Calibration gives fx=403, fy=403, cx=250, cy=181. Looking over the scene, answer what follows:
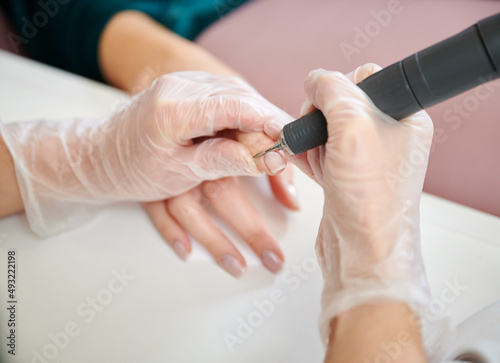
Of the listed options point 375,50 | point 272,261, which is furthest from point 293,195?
point 375,50

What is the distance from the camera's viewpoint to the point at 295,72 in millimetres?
939

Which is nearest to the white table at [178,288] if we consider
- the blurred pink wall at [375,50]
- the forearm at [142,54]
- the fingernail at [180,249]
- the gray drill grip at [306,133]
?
the fingernail at [180,249]

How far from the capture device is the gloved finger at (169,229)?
26.8 inches

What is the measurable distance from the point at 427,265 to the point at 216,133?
15.6 inches

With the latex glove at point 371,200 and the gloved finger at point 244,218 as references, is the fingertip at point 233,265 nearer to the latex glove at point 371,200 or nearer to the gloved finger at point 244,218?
the gloved finger at point 244,218

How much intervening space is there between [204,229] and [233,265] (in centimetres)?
9

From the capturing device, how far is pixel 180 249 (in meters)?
0.68

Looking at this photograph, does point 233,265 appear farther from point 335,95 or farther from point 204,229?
point 335,95

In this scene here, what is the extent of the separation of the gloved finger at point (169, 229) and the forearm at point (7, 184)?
0.24 meters

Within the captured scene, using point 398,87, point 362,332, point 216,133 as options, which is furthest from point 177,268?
point 398,87

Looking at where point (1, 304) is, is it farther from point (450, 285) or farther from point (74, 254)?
point (450, 285)

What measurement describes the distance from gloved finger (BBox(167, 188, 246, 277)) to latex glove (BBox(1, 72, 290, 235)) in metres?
0.03

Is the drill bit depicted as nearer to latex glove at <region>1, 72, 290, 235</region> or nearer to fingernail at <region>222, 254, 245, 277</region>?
latex glove at <region>1, 72, 290, 235</region>

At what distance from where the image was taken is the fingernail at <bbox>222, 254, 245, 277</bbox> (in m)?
0.65
